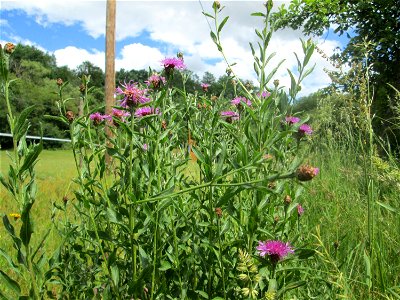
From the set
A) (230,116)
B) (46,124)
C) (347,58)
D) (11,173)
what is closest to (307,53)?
(230,116)

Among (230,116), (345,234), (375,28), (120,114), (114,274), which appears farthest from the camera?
(375,28)

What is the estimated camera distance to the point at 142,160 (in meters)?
1.25

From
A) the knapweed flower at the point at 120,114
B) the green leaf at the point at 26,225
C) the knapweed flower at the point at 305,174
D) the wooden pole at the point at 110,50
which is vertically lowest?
the green leaf at the point at 26,225

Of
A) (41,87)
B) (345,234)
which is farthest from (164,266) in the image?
(41,87)

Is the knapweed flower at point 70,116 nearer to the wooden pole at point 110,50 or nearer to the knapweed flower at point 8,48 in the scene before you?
the knapweed flower at point 8,48

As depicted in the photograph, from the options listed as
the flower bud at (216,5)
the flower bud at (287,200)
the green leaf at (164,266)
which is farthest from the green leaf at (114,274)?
the flower bud at (216,5)

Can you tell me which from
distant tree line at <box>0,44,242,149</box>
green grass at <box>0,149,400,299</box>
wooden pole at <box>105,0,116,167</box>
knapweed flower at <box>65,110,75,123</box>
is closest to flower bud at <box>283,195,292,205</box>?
green grass at <box>0,149,400,299</box>

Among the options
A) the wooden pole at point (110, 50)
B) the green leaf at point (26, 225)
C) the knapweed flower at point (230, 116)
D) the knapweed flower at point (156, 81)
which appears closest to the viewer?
the green leaf at point (26, 225)

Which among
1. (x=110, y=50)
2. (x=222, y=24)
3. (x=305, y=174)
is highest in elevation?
(x=110, y=50)

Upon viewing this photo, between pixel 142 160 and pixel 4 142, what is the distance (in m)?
20.8

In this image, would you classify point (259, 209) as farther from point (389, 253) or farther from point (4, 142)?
point (4, 142)

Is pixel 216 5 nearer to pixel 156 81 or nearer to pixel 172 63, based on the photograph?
pixel 172 63

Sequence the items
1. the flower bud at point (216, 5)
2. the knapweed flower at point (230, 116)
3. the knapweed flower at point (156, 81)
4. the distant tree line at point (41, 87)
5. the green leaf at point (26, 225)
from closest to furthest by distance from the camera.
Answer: the green leaf at point (26, 225) → the knapweed flower at point (156, 81) → the flower bud at point (216, 5) → the knapweed flower at point (230, 116) → the distant tree line at point (41, 87)

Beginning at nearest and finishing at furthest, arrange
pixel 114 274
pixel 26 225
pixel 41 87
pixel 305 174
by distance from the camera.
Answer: pixel 305 174 → pixel 26 225 → pixel 114 274 → pixel 41 87
